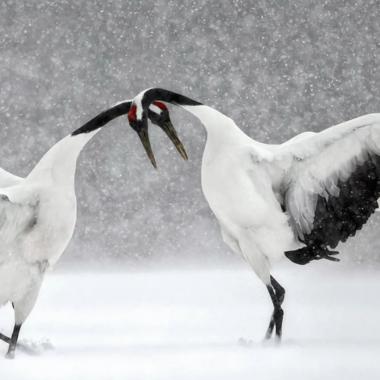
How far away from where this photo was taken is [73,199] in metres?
2.84

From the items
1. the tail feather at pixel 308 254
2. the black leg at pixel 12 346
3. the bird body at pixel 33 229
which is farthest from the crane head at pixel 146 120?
the black leg at pixel 12 346

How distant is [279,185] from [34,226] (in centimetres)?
75

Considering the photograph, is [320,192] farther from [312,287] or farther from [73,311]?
[312,287]

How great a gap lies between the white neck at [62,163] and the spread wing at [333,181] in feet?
2.03

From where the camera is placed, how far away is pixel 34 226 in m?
2.79

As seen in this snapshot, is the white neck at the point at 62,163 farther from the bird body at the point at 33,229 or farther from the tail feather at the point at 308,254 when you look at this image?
the tail feather at the point at 308,254

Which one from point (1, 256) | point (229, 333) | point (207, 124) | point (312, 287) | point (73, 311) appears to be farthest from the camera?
point (312, 287)

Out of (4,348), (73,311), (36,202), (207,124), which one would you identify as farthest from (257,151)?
(73,311)

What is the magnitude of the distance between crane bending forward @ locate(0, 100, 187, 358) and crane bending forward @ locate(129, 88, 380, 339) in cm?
29

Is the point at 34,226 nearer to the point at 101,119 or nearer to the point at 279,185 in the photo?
the point at 101,119

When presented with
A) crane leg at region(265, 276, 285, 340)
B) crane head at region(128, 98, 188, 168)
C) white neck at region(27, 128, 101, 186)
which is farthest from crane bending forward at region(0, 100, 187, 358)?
crane leg at region(265, 276, 285, 340)

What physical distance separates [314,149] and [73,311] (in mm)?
1502

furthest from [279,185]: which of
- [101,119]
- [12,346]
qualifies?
[12,346]

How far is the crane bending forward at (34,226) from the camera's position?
277 cm
